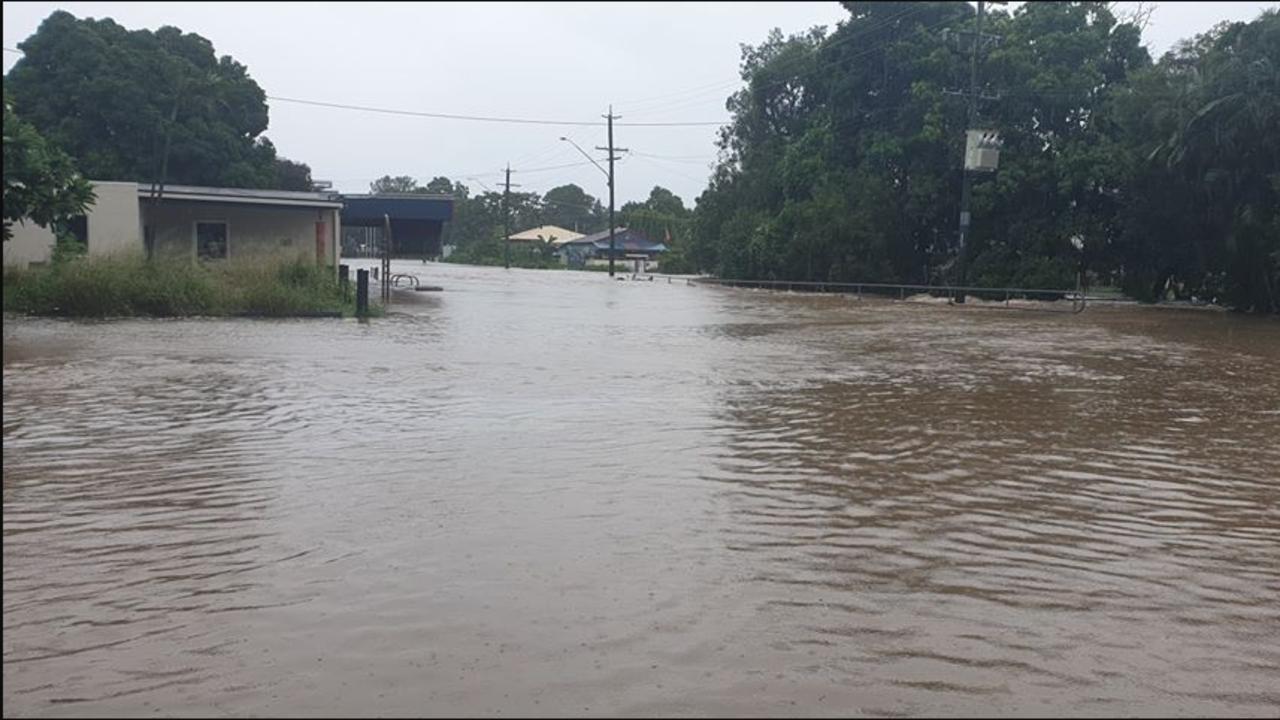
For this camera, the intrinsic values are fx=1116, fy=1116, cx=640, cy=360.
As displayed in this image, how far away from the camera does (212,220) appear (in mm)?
40219

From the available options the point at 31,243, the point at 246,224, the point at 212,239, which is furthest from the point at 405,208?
the point at 31,243

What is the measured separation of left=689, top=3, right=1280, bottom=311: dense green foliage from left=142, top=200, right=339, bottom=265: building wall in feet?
70.3

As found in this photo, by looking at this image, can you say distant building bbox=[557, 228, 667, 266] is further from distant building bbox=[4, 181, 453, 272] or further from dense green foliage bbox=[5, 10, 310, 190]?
distant building bbox=[4, 181, 453, 272]

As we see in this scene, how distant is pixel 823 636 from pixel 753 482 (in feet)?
10.7

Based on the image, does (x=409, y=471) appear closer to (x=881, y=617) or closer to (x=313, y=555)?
(x=313, y=555)

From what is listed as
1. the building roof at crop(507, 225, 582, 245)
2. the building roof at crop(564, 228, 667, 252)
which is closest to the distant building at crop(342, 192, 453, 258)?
the building roof at crop(564, 228, 667, 252)

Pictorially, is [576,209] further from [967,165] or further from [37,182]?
[37,182]

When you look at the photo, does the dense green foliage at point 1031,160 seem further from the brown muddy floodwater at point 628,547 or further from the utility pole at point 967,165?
the brown muddy floodwater at point 628,547

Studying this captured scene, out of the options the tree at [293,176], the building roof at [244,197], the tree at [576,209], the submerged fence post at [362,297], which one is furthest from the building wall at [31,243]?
the tree at [576,209]

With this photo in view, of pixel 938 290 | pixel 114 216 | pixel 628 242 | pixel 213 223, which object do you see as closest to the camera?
pixel 114 216

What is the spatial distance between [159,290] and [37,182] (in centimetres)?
388

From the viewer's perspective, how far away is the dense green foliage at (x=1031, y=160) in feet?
112

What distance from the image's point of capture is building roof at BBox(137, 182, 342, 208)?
3734cm

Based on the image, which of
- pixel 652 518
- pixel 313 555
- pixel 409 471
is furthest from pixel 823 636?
pixel 409 471
